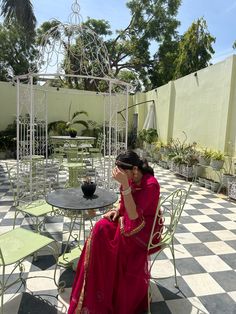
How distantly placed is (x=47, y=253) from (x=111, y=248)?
130 centimetres

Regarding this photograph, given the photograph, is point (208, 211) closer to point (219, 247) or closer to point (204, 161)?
point (219, 247)

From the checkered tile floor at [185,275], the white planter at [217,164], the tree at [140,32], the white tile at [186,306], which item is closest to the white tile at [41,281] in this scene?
the checkered tile floor at [185,275]

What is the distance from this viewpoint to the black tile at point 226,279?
2230 millimetres

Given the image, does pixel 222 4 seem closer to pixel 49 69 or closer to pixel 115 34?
pixel 49 69

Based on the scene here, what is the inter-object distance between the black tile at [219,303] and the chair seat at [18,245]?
4.25ft

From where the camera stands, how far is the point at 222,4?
658 cm

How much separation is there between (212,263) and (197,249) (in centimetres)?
30

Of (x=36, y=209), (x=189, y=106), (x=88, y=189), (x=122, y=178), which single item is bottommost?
(x=36, y=209)

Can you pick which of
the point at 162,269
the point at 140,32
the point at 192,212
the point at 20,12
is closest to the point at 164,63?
the point at 140,32

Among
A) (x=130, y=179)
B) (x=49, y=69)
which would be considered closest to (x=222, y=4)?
(x=49, y=69)

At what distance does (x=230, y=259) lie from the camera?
8.92ft

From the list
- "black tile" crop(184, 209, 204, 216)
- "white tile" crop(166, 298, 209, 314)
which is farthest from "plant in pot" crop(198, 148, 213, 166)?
"white tile" crop(166, 298, 209, 314)

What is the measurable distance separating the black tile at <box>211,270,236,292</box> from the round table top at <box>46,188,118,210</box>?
1.15 metres

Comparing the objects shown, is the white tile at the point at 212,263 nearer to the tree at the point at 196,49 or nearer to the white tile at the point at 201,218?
the white tile at the point at 201,218
